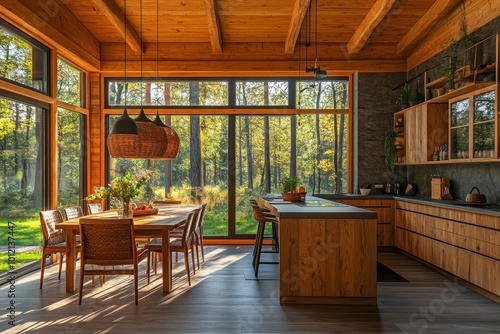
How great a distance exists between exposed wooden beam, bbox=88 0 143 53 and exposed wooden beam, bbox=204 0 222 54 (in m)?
1.14

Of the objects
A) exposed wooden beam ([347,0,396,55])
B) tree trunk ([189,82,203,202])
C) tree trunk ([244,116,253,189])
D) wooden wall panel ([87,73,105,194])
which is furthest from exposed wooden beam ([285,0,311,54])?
wooden wall panel ([87,73,105,194])

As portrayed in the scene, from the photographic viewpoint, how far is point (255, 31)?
6582 mm

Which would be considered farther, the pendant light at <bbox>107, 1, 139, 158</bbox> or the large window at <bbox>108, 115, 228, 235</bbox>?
the large window at <bbox>108, 115, 228, 235</bbox>

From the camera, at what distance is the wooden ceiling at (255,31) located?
5.59 m

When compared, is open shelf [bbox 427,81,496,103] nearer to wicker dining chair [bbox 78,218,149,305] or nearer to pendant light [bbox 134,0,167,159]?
pendant light [bbox 134,0,167,159]

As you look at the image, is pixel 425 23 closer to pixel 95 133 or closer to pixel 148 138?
pixel 148 138

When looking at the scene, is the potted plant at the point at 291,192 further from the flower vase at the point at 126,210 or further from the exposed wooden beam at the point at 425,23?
the exposed wooden beam at the point at 425,23

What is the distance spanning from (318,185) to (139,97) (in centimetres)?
373

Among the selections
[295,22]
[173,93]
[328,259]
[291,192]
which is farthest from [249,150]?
[328,259]

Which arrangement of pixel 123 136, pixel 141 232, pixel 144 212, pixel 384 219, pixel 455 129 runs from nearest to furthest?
pixel 123 136
pixel 141 232
pixel 144 212
pixel 455 129
pixel 384 219

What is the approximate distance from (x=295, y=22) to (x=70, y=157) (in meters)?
4.27

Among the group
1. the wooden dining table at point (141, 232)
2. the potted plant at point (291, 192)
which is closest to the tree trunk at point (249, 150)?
the potted plant at point (291, 192)

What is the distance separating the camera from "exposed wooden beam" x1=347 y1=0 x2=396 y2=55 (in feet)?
17.3

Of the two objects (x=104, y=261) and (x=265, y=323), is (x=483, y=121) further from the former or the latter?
(x=104, y=261)
